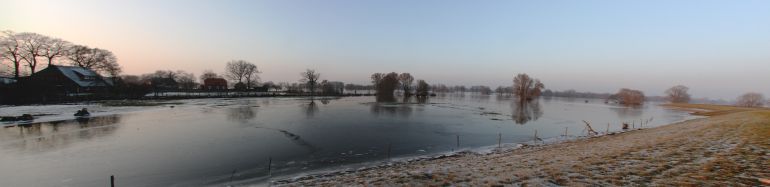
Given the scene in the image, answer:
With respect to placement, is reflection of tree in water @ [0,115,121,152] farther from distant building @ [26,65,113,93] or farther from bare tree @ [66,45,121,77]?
bare tree @ [66,45,121,77]

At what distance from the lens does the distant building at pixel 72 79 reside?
4546cm

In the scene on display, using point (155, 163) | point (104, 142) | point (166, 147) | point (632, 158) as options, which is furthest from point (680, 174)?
point (104, 142)

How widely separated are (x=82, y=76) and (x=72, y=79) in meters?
3.71

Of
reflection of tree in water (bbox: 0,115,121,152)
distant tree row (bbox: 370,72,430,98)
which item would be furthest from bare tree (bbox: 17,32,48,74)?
distant tree row (bbox: 370,72,430,98)

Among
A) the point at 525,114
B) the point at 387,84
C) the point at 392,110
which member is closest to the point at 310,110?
Result: the point at 392,110

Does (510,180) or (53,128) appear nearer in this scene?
(510,180)

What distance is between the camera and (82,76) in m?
51.8

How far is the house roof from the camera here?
4892 cm

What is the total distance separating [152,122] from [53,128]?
213 inches

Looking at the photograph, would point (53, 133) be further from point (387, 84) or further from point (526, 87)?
point (526, 87)

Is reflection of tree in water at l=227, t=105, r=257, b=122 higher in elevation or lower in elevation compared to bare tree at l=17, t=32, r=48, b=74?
lower

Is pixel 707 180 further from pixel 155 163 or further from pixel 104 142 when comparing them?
pixel 104 142

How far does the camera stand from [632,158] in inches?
366

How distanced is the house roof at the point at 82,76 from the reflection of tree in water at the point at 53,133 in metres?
37.9
